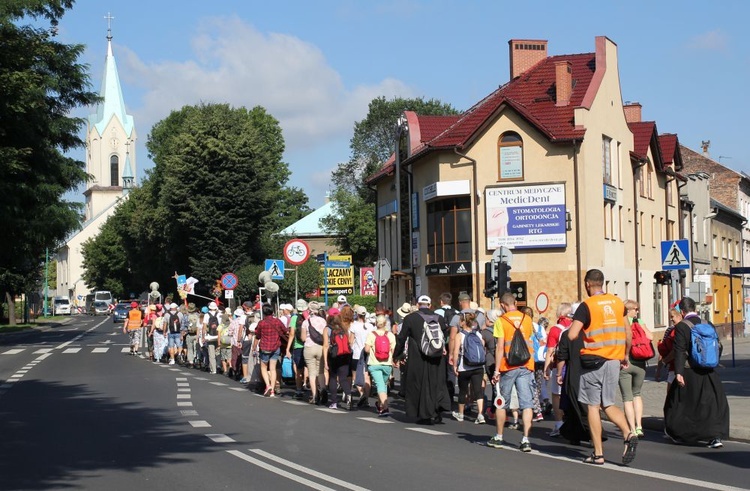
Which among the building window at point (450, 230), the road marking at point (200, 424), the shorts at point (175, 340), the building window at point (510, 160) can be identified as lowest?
the road marking at point (200, 424)

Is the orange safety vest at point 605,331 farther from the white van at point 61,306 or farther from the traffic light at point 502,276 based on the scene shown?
the white van at point 61,306

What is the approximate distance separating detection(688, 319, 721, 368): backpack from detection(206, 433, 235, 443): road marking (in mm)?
5596

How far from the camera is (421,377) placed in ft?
50.3

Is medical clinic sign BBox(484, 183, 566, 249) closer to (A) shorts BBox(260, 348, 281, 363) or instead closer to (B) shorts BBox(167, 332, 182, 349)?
(B) shorts BBox(167, 332, 182, 349)

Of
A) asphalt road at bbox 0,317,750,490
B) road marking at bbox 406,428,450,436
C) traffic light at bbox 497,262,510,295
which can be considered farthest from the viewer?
traffic light at bbox 497,262,510,295

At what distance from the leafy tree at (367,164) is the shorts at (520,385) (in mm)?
66769

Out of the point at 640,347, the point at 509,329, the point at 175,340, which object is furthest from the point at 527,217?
the point at 509,329

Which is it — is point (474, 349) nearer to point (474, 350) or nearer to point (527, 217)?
point (474, 350)

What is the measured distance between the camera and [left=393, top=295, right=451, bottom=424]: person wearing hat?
598 inches

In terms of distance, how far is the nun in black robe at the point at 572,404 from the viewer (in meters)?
12.3

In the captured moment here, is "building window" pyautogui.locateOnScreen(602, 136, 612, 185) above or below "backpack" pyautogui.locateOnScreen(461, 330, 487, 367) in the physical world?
above

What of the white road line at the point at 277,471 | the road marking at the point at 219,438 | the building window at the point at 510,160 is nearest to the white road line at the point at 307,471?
the white road line at the point at 277,471

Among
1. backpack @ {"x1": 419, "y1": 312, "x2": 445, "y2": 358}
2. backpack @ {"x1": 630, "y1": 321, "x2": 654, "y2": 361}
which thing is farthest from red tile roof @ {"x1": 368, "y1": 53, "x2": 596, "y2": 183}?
backpack @ {"x1": 630, "y1": 321, "x2": 654, "y2": 361}

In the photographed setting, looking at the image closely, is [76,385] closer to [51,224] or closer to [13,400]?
[13,400]
